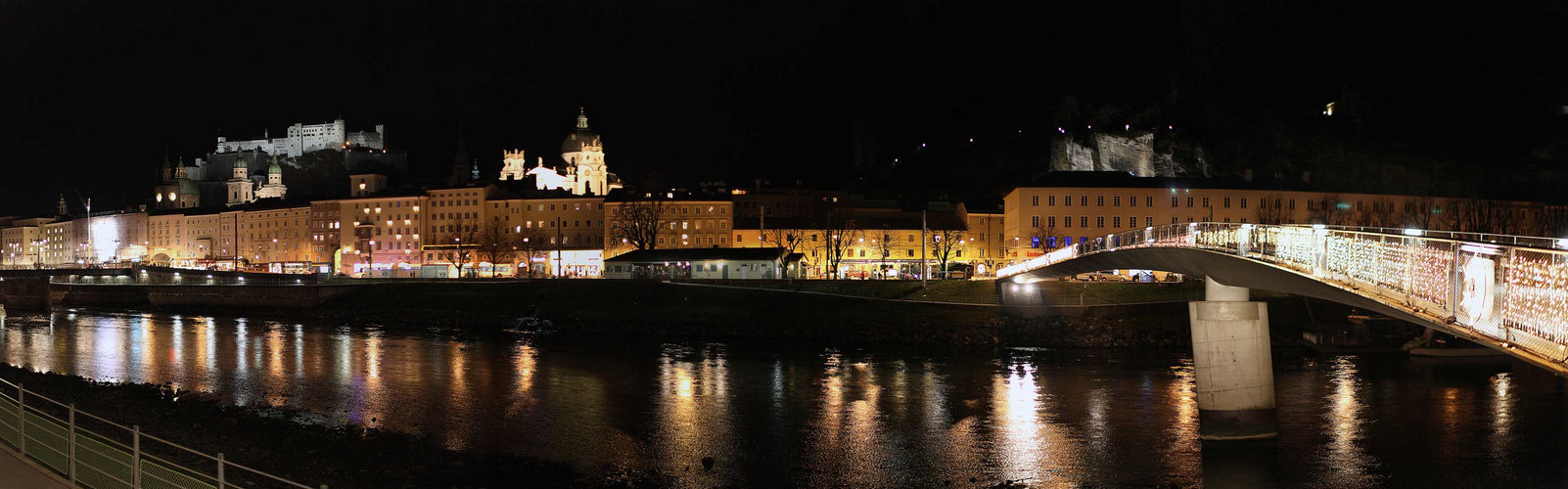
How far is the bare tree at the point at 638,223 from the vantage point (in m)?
106

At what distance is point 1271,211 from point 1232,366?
241 ft

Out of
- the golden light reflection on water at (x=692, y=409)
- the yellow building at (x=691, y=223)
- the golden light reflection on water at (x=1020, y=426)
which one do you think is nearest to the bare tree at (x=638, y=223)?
the yellow building at (x=691, y=223)

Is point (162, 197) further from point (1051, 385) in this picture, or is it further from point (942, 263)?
point (1051, 385)

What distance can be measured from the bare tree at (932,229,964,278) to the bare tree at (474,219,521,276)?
43.5 meters

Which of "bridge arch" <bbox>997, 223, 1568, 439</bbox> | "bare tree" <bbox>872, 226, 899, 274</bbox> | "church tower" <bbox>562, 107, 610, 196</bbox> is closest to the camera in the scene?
"bridge arch" <bbox>997, 223, 1568, 439</bbox>

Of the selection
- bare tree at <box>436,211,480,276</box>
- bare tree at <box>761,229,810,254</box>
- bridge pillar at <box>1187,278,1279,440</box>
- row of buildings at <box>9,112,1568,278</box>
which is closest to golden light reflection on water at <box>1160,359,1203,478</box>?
bridge pillar at <box>1187,278,1279,440</box>

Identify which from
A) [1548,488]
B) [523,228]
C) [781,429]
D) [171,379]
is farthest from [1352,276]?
[523,228]

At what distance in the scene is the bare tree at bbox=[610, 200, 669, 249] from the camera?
4193 inches

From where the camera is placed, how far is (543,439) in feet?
88.7

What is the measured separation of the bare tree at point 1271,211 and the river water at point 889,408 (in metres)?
50.0

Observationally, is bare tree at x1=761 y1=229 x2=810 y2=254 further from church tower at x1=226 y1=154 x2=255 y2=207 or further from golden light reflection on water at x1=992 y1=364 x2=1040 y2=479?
church tower at x1=226 y1=154 x2=255 y2=207

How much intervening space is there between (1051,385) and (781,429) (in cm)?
1270

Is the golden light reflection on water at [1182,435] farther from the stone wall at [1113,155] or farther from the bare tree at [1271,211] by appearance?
the stone wall at [1113,155]

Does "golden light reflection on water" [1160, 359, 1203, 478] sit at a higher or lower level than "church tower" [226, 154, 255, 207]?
lower
